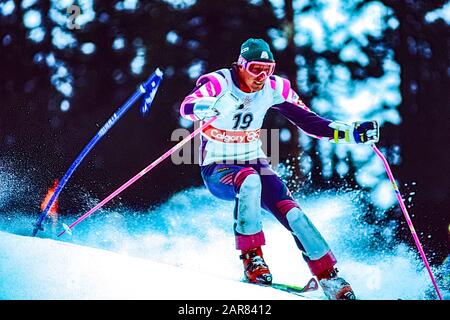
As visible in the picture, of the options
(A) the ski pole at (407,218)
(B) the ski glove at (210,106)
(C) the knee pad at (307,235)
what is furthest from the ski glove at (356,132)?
(B) the ski glove at (210,106)

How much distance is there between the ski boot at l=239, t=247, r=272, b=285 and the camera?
229 cm

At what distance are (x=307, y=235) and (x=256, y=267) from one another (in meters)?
0.26

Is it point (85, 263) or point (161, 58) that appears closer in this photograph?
point (85, 263)

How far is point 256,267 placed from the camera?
2295mm

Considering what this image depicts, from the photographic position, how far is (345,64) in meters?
2.66

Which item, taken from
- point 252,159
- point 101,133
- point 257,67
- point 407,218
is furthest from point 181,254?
point 407,218

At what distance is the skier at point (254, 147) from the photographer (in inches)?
90.4

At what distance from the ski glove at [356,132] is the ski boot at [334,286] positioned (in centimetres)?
60

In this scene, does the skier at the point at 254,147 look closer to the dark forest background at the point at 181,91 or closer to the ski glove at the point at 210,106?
the ski glove at the point at 210,106

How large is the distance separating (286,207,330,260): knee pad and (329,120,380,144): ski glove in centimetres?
41

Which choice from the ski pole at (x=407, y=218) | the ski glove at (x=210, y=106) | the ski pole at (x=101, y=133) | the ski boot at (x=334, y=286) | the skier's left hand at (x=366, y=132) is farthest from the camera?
the ski pole at (x=101, y=133)
